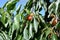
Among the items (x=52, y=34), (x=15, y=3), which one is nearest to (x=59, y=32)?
(x=52, y=34)

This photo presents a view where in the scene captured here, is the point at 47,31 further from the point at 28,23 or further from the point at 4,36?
the point at 4,36

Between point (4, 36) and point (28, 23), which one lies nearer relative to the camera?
point (28, 23)

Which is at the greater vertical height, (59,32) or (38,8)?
(38,8)

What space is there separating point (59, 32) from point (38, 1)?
1.16 feet

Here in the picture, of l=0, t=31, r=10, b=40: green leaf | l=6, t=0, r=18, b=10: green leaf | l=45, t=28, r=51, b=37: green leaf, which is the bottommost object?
l=45, t=28, r=51, b=37: green leaf

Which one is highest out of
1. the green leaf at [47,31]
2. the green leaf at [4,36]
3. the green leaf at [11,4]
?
the green leaf at [11,4]

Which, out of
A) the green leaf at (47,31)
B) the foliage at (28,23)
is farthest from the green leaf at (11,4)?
the green leaf at (47,31)

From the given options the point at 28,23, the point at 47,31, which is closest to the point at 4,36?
the point at 28,23

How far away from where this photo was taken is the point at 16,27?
1.82 m

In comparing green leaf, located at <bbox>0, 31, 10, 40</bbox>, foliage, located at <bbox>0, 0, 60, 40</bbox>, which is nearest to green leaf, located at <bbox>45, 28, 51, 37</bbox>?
foliage, located at <bbox>0, 0, 60, 40</bbox>

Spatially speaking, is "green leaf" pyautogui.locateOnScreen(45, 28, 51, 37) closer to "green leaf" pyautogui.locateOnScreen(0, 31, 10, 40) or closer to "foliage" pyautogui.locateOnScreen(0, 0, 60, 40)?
"foliage" pyautogui.locateOnScreen(0, 0, 60, 40)

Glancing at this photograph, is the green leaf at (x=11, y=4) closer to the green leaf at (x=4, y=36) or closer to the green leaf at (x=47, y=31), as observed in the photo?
A: the green leaf at (x=4, y=36)

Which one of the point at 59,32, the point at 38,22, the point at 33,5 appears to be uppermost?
the point at 33,5

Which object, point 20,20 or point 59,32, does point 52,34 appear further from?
point 20,20
